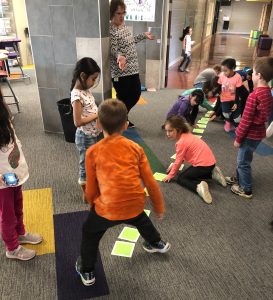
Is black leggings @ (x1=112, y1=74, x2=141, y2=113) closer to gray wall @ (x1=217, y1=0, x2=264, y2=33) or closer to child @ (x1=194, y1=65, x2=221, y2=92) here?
child @ (x1=194, y1=65, x2=221, y2=92)

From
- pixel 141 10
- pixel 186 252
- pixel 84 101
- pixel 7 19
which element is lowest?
pixel 186 252

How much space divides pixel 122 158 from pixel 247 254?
126 centimetres

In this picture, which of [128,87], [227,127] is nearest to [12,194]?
[128,87]

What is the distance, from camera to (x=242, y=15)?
22531 millimetres

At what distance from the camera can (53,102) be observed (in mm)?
3521

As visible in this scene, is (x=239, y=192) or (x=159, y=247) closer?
(x=159, y=247)

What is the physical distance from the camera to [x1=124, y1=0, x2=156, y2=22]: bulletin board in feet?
16.9

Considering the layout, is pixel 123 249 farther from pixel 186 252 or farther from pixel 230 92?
pixel 230 92

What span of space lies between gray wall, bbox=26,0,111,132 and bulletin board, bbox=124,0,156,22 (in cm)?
243

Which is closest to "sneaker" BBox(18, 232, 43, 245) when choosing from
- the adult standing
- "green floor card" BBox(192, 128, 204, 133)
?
the adult standing

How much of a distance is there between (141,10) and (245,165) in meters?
3.97

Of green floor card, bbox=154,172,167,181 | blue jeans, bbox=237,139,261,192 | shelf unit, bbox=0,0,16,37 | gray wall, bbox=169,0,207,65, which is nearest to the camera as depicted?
blue jeans, bbox=237,139,261,192

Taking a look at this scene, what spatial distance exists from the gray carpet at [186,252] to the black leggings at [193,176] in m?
0.07

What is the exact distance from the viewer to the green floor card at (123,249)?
75.3 inches
